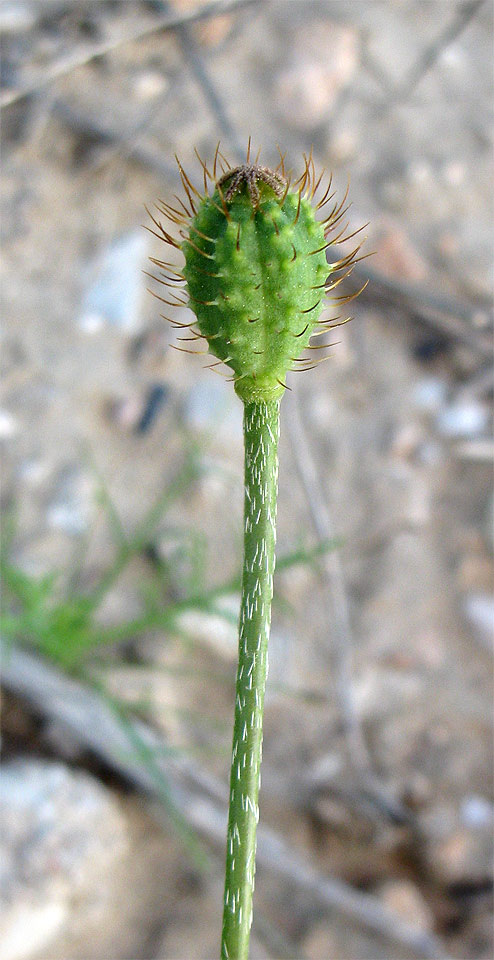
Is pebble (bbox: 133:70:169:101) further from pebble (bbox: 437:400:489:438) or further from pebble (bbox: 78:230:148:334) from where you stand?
pebble (bbox: 437:400:489:438)

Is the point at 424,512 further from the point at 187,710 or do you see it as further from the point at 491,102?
the point at 491,102

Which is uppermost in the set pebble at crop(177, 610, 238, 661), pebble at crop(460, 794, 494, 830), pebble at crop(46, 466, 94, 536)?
pebble at crop(46, 466, 94, 536)

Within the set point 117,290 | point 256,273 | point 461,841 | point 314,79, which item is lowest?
point 461,841

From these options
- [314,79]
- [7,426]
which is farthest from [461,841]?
[314,79]

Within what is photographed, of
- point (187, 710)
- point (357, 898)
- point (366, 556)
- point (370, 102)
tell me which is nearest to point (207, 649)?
point (187, 710)

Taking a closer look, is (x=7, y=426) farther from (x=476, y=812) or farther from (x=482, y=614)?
(x=476, y=812)

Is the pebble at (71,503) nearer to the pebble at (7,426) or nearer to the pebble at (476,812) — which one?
the pebble at (7,426)

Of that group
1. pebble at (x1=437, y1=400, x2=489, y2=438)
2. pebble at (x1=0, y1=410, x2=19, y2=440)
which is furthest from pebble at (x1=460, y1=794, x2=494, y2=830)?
pebble at (x1=0, y1=410, x2=19, y2=440)
